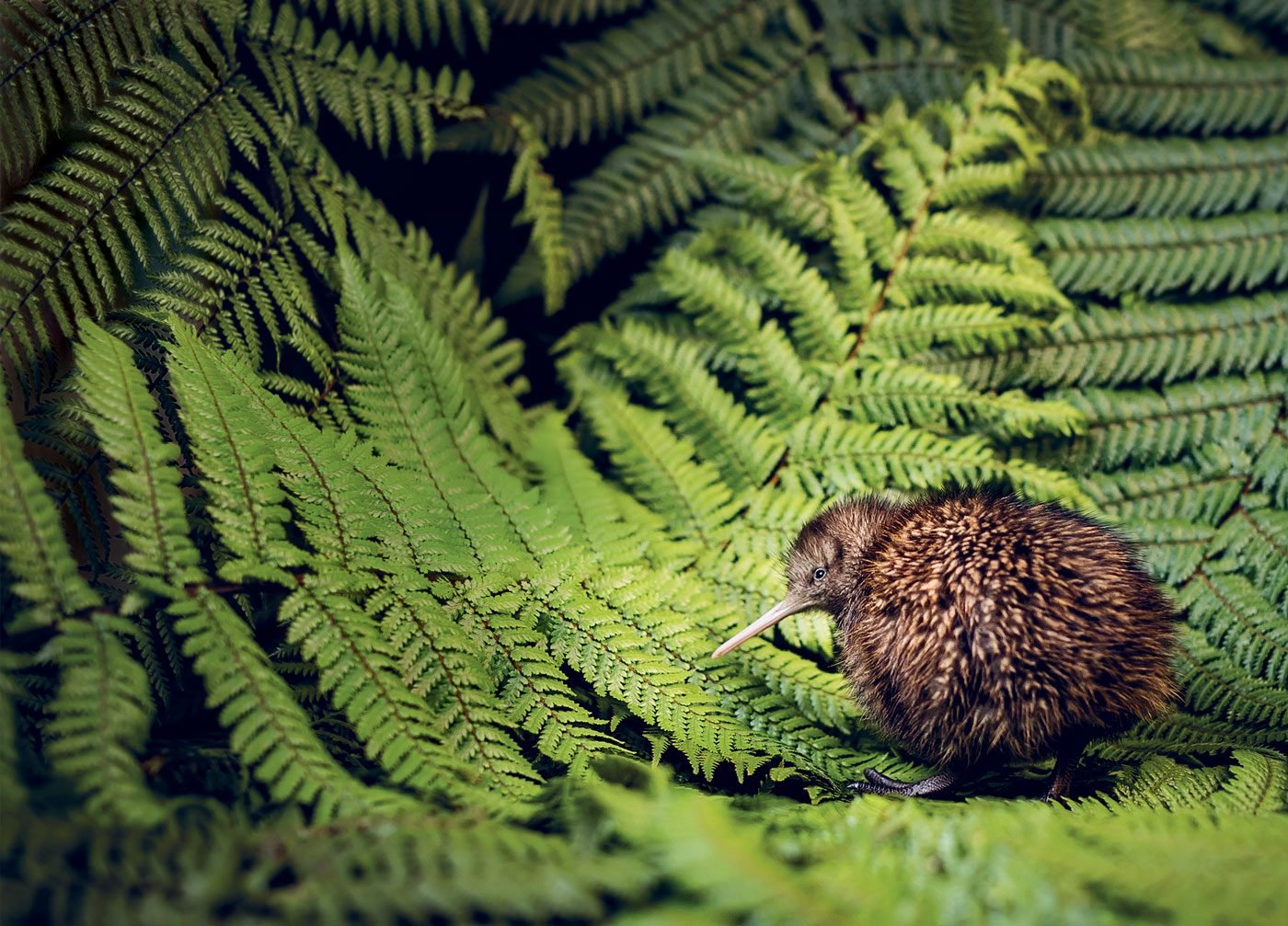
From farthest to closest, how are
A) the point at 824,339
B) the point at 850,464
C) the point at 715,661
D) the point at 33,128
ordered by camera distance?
the point at 824,339 < the point at 850,464 < the point at 715,661 < the point at 33,128

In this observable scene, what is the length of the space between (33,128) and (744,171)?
1.72m

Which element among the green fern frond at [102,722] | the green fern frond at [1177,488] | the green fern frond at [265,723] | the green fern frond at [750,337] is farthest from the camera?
the green fern frond at [750,337]

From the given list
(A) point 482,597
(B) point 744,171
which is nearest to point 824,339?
(B) point 744,171

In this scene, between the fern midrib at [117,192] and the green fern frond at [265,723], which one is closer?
the green fern frond at [265,723]

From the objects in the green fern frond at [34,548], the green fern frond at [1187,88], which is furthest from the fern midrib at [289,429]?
the green fern frond at [1187,88]

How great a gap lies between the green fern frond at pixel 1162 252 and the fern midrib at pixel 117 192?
2153 mm

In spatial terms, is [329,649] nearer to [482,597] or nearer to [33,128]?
[482,597]

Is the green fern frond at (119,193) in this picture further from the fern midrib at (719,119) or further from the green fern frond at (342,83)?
the fern midrib at (719,119)

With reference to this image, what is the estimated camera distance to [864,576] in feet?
6.67

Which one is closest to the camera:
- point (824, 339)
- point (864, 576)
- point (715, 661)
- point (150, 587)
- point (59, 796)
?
point (59, 796)

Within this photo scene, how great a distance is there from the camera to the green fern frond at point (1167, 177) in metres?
2.50

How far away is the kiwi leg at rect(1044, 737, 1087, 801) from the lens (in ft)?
5.66

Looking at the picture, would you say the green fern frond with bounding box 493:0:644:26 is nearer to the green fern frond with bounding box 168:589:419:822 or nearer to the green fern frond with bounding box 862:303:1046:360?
the green fern frond with bounding box 862:303:1046:360

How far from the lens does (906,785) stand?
1814 mm
